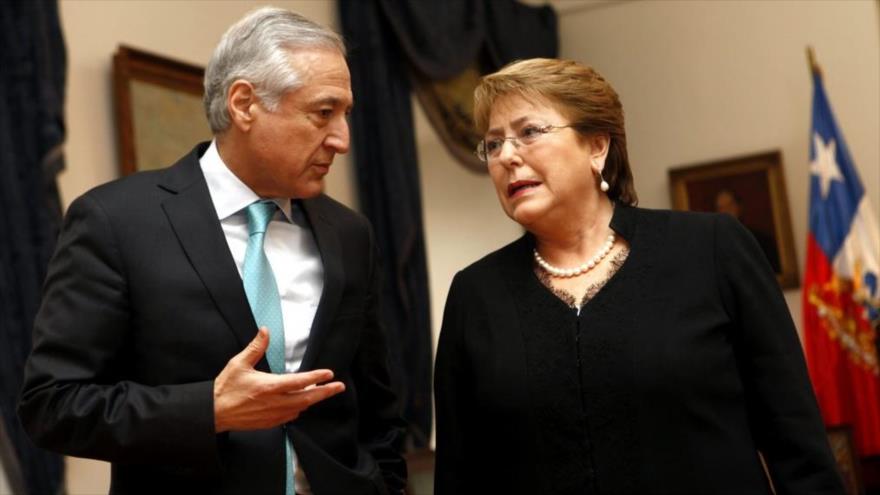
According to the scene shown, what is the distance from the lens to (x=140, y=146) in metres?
5.07

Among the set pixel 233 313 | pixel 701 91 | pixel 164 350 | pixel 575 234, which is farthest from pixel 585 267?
pixel 701 91

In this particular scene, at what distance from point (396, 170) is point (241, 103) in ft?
13.5

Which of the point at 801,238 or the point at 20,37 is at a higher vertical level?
the point at 20,37

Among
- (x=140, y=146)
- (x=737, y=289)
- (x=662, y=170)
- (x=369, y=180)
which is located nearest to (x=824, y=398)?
(x=662, y=170)

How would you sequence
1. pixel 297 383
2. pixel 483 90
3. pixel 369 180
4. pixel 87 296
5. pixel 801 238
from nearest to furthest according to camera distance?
1. pixel 297 383
2. pixel 87 296
3. pixel 483 90
4. pixel 369 180
5. pixel 801 238

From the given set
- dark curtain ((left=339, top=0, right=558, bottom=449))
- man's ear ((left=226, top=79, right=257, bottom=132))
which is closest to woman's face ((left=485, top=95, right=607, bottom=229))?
man's ear ((left=226, top=79, right=257, bottom=132))

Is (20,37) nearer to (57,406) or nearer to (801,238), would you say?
(57,406)

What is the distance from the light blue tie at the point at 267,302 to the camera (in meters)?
2.41

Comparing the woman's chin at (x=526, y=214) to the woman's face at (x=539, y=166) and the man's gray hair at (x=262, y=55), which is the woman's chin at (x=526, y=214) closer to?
the woman's face at (x=539, y=166)

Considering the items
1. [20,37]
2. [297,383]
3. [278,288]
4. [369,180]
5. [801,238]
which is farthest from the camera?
[801,238]

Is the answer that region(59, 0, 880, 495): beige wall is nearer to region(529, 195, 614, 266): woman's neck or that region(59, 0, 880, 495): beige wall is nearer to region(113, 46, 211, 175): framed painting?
region(113, 46, 211, 175): framed painting

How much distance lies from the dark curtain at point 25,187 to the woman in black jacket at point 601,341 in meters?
2.26

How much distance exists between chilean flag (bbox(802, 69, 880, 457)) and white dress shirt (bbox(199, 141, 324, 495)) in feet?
17.9

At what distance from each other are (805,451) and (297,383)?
41.0 inches
